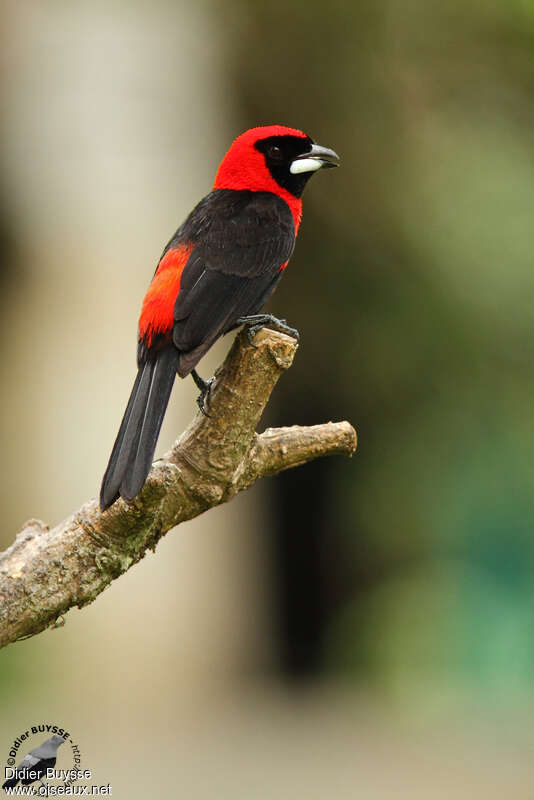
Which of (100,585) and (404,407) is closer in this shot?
(100,585)

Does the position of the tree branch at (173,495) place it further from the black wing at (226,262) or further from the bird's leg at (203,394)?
the black wing at (226,262)

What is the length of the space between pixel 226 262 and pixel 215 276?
7 centimetres

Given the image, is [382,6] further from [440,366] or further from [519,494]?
[519,494]

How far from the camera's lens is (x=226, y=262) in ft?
8.49

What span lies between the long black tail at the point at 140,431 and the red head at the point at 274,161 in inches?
32.4

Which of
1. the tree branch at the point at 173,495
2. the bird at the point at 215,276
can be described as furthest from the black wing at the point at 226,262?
the tree branch at the point at 173,495

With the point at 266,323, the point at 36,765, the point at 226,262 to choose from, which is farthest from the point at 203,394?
the point at 36,765

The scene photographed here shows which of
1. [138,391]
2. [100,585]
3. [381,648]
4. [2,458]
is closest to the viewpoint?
[100,585]

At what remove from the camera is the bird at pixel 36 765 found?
208 centimetres

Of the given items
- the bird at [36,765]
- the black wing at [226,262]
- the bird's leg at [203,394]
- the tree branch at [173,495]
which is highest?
the black wing at [226,262]

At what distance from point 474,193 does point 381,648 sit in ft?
7.98

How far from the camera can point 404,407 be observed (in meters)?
5.62

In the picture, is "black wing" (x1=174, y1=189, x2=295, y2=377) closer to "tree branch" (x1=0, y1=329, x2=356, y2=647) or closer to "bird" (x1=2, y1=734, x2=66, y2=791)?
A: "tree branch" (x1=0, y1=329, x2=356, y2=647)

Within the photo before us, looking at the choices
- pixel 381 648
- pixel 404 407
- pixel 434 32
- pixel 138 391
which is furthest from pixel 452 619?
pixel 138 391
